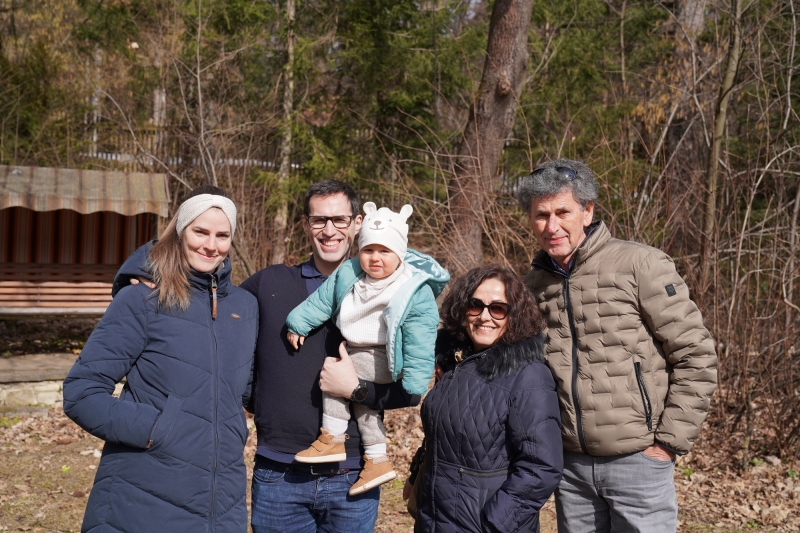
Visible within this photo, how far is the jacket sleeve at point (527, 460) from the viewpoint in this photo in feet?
8.63

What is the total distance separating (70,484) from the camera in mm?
6582

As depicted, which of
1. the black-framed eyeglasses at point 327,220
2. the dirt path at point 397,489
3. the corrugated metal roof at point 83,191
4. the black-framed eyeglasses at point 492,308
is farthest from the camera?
the corrugated metal roof at point 83,191

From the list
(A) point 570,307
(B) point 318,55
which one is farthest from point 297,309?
(B) point 318,55

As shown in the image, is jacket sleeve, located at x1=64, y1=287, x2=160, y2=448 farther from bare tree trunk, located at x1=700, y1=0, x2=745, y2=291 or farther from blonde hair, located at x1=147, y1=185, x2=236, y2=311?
bare tree trunk, located at x1=700, y1=0, x2=745, y2=291

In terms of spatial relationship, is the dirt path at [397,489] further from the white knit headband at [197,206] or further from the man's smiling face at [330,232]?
the white knit headband at [197,206]

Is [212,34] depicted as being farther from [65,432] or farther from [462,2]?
[65,432]

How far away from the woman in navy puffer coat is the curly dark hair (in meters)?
0.83

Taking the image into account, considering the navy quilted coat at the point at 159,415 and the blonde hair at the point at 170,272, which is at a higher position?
the blonde hair at the point at 170,272

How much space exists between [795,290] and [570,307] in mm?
4566

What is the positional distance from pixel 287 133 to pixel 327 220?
1104cm

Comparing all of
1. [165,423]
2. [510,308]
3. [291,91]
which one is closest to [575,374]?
[510,308]

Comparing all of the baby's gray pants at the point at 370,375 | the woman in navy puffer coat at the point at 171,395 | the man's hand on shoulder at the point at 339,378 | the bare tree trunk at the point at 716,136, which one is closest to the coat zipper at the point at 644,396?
the baby's gray pants at the point at 370,375

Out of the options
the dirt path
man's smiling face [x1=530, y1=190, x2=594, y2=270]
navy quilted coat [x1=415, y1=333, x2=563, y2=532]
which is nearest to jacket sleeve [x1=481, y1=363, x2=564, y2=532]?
navy quilted coat [x1=415, y1=333, x2=563, y2=532]

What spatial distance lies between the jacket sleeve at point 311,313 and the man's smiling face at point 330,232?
0.61ft
